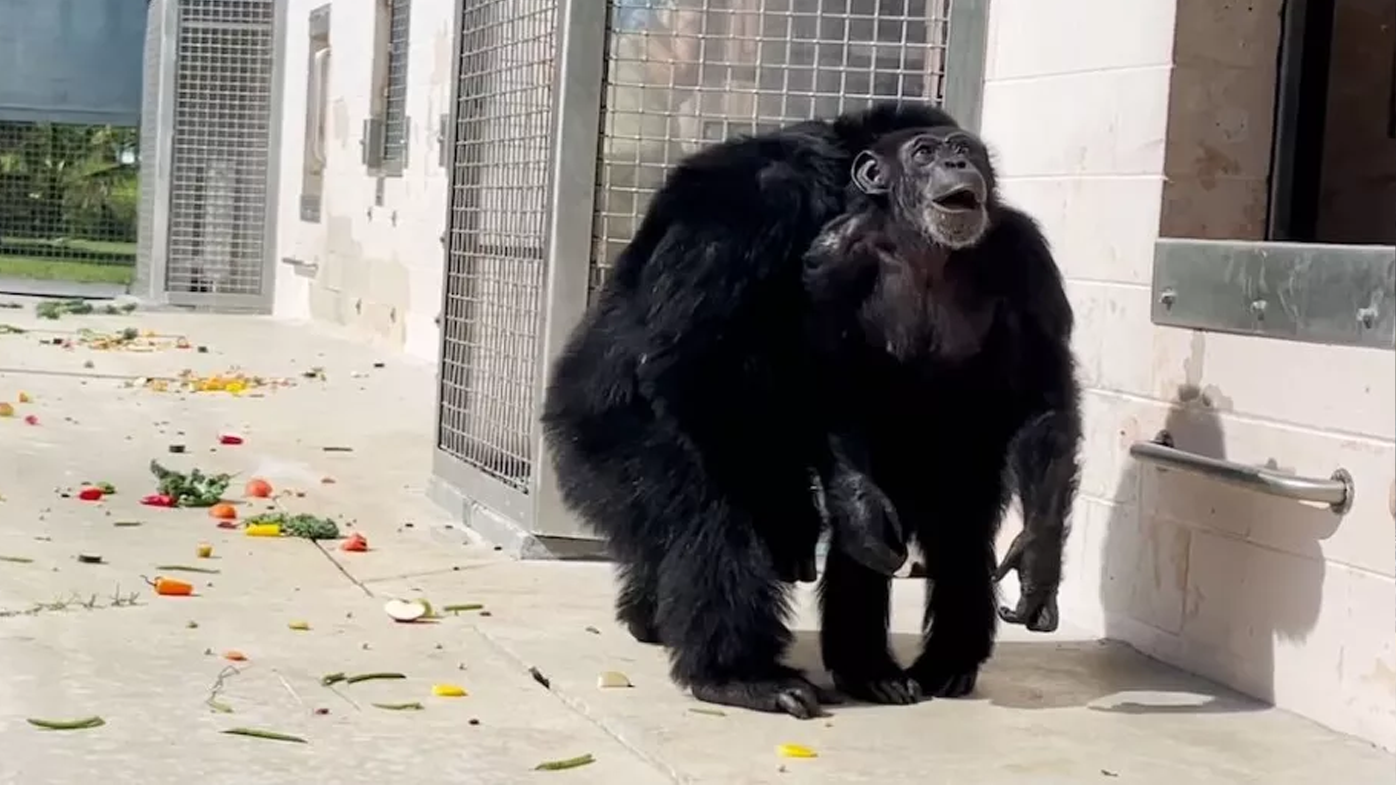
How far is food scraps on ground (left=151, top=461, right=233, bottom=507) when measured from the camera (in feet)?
19.1

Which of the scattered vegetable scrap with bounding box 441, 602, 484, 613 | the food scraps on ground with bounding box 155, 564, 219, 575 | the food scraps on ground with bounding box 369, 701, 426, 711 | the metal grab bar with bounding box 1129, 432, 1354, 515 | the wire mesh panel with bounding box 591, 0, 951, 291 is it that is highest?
the wire mesh panel with bounding box 591, 0, 951, 291

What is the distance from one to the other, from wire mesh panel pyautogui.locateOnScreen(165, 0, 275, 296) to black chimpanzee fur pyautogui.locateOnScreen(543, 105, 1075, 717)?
36.7 ft

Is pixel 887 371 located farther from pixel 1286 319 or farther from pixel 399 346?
pixel 399 346

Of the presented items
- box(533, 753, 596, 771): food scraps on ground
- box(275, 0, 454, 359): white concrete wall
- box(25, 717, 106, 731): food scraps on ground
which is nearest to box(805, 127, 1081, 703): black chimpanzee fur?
box(533, 753, 596, 771): food scraps on ground

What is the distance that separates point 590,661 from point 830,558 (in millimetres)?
577

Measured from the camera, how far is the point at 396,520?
576 cm

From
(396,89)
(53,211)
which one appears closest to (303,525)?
(396,89)

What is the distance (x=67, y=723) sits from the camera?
3250 mm

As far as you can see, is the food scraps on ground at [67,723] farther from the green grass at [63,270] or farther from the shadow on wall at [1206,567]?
the green grass at [63,270]

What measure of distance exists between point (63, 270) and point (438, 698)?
14923 mm

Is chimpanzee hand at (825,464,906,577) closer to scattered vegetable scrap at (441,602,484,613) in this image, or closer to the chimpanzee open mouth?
the chimpanzee open mouth

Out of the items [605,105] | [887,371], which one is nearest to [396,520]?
[605,105]

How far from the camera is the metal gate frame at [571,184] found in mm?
5059

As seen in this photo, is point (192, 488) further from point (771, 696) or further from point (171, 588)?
point (771, 696)
